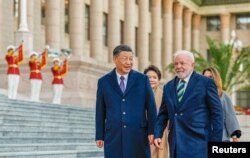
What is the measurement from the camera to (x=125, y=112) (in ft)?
25.1

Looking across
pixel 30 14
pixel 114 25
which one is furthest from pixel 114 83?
pixel 114 25

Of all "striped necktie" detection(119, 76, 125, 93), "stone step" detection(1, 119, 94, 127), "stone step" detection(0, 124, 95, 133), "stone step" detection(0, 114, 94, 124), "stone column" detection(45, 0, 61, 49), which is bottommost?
"stone step" detection(0, 124, 95, 133)

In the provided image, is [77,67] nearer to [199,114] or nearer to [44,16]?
[44,16]

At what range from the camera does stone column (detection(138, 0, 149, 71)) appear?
51750 millimetres

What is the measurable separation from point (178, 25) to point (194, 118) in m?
52.6

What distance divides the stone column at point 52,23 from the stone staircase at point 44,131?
1644 cm

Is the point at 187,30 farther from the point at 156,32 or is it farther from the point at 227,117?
the point at 227,117

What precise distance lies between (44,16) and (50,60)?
12091 mm

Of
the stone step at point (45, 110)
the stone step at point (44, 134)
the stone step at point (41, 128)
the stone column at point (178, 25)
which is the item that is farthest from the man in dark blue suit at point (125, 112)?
the stone column at point (178, 25)

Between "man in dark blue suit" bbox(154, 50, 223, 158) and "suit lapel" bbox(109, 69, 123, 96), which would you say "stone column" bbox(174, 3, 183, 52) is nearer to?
"suit lapel" bbox(109, 69, 123, 96)

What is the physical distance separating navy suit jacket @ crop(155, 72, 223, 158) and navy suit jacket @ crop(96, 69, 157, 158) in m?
0.32

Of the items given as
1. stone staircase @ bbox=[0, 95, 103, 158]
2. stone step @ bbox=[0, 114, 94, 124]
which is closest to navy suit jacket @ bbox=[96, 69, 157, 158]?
stone staircase @ bbox=[0, 95, 103, 158]

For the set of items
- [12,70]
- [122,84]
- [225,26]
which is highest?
[225,26]

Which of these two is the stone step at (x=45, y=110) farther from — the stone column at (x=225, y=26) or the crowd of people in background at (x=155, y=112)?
the stone column at (x=225, y=26)
